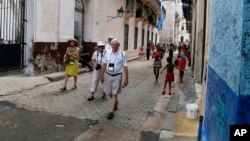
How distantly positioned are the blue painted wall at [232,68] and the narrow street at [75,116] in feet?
9.59

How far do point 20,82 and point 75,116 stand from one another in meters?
3.70

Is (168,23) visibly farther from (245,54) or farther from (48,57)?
(245,54)

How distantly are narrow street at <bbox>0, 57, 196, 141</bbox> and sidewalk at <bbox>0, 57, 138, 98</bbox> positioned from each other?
0.27 meters

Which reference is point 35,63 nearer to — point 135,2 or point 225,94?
point 225,94

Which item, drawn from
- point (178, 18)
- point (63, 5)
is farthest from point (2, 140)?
point (178, 18)

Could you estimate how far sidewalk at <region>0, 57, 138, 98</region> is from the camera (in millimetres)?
9843

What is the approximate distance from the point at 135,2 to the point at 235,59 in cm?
2645

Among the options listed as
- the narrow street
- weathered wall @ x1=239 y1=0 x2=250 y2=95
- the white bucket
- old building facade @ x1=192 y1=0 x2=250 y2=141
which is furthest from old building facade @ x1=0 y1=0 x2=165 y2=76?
weathered wall @ x1=239 y1=0 x2=250 y2=95

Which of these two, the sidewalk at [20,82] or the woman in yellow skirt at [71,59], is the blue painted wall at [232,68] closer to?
the sidewalk at [20,82]

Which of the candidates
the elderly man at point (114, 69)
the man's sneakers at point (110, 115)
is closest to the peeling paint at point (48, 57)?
the elderly man at point (114, 69)

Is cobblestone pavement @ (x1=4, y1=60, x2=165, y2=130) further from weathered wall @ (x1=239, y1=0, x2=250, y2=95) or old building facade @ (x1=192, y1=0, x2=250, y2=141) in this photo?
weathered wall @ (x1=239, y1=0, x2=250, y2=95)

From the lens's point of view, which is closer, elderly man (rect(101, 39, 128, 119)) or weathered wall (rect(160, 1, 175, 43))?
elderly man (rect(101, 39, 128, 119))

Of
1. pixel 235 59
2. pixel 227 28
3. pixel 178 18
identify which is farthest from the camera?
pixel 178 18

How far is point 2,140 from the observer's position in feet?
19.4
